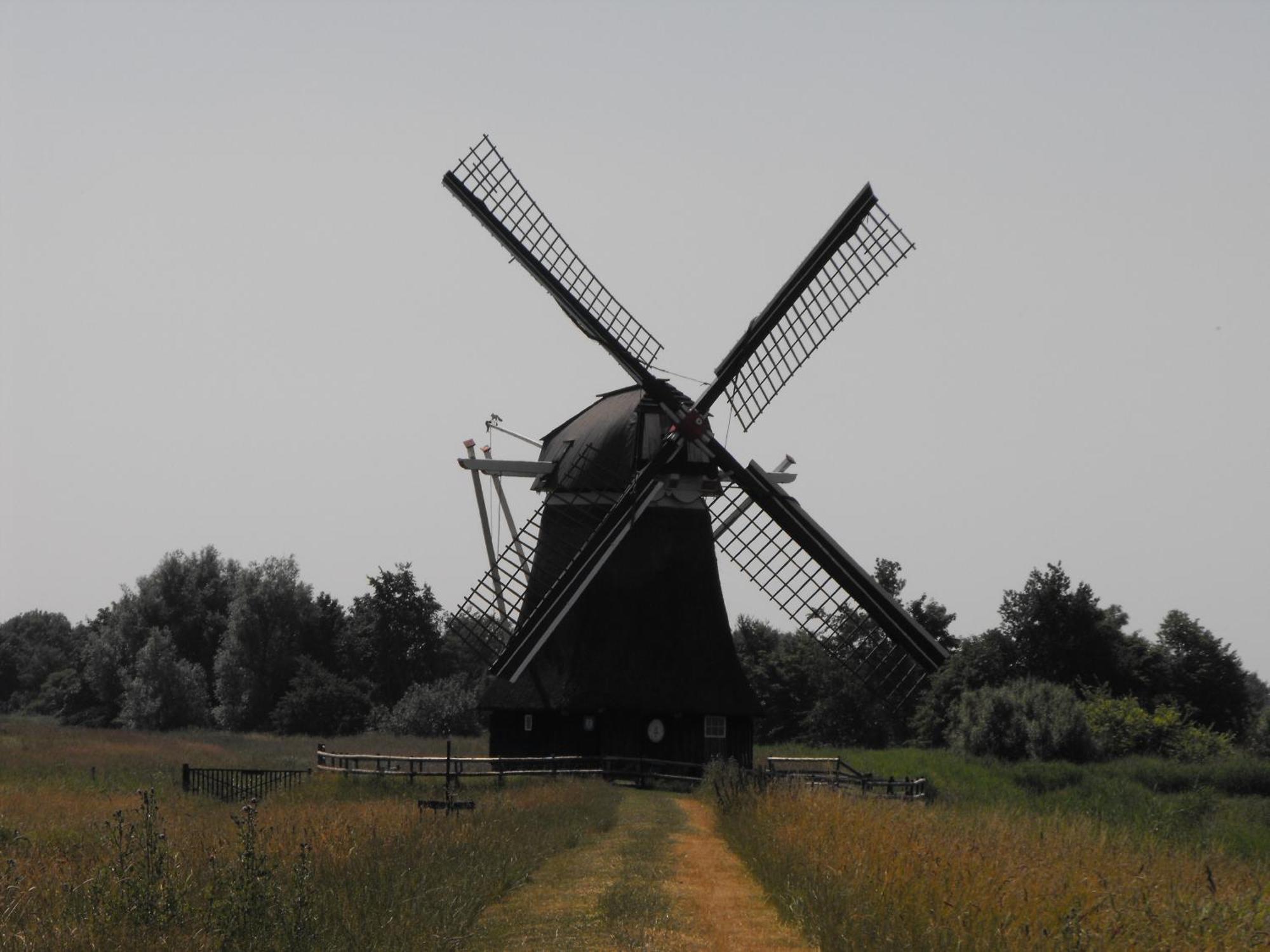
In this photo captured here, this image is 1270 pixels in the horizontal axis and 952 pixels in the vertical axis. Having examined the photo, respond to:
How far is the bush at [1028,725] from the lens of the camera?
130ft

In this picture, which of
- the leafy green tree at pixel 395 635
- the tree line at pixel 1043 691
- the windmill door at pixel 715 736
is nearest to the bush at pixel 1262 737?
the tree line at pixel 1043 691

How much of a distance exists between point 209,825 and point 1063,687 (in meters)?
29.4

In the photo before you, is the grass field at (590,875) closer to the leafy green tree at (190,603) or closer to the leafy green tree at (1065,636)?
the leafy green tree at (1065,636)

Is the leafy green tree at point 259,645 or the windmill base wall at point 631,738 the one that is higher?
the leafy green tree at point 259,645

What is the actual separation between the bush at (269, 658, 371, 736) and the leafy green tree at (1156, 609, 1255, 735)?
37388mm

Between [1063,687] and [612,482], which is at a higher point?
[612,482]

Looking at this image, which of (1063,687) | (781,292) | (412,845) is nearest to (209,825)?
(412,845)

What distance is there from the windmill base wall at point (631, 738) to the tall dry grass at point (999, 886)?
43.0 feet

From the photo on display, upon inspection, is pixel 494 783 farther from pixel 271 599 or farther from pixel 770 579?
pixel 271 599

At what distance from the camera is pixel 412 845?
15.1 m

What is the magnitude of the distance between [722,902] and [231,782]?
19703mm

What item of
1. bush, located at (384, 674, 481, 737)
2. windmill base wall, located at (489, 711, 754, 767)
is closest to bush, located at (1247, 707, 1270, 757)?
windmill base wall, located at (489, 711, 754, 767)

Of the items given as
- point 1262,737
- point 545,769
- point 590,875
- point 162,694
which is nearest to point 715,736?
point 545,769

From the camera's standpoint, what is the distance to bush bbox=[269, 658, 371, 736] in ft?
224
